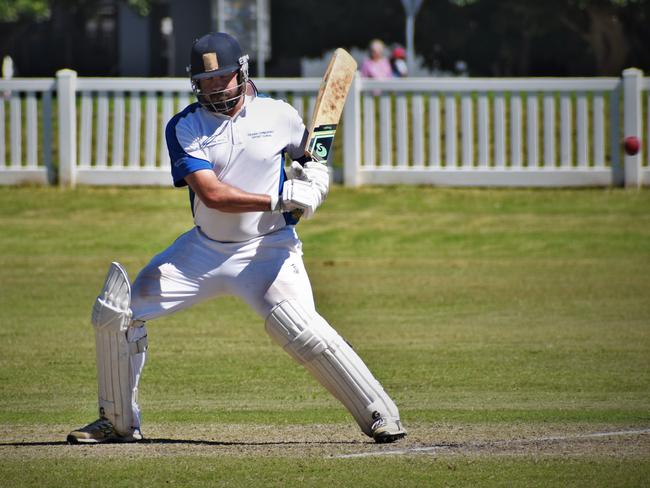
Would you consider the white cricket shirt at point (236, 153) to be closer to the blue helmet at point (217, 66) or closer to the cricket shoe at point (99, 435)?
the blue helmet at point (217, 66)

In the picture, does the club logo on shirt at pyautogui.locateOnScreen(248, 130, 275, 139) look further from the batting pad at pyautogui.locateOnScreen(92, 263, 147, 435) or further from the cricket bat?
the batting pad at pyautogui.locateOnScreen(92, 263, 147, 435)

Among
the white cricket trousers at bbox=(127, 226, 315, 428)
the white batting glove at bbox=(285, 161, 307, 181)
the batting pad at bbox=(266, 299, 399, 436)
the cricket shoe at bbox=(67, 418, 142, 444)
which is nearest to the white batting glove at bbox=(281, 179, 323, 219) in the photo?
the white batting glove at bbox=(285, 161, 307, 181)

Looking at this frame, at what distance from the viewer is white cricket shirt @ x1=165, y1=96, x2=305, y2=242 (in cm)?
676

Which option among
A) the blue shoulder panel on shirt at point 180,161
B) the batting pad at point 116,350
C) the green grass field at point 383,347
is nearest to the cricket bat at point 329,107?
the blue shoulder panel on shirt at point 180,161

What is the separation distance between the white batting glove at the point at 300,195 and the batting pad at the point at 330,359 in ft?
1.63

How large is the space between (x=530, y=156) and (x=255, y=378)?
9.41 m

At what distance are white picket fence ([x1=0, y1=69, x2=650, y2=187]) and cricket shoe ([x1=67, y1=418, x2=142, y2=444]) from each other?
1052 cm

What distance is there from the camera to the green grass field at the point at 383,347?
6.32m

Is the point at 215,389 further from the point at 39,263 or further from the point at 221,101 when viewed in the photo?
the point at 39,263

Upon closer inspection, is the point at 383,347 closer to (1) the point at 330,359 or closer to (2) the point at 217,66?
(1) the point at 330,359

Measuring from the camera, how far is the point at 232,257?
686 centimetres

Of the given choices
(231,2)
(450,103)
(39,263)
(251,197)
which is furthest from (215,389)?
(231,2)

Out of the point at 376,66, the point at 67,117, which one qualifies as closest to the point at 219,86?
the point at 67,117

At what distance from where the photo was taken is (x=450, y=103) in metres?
17.2
